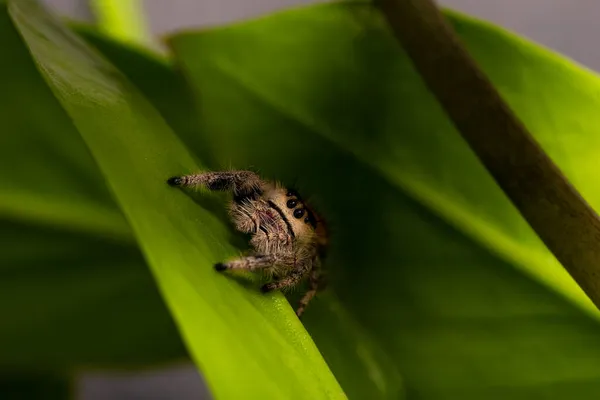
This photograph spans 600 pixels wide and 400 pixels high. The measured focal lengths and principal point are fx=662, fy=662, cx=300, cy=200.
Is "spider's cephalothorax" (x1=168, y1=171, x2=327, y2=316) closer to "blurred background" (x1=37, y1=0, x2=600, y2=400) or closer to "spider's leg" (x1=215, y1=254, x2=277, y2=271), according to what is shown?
"spider's leg" (x1=215, y1=254, x2=277, y2=271)

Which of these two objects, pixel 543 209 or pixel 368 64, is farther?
pixel 368 64

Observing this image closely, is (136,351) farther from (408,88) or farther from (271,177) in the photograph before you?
(408,88)

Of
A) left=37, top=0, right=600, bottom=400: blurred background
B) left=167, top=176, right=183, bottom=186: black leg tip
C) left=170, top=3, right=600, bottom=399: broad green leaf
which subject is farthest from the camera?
left=37, top=0, right=600, bottom=400: blurred background

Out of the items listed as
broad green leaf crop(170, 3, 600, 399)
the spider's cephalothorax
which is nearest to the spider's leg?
the spider's cephalothorax

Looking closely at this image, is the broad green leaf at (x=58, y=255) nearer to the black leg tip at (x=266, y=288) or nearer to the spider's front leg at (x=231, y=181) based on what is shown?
the spider's front leg at (x=231, y=181)

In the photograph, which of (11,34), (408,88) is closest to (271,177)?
(408,88)
